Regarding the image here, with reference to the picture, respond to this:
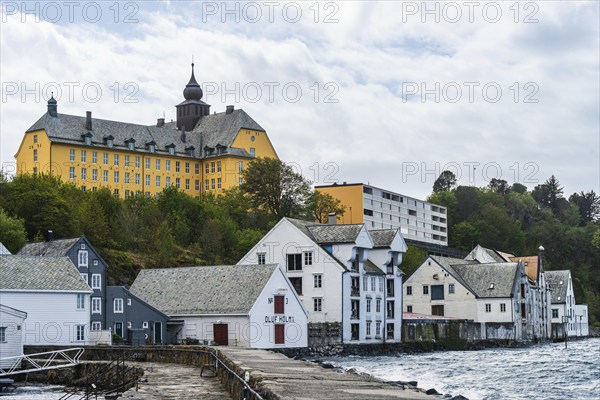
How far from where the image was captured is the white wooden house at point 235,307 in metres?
69.7

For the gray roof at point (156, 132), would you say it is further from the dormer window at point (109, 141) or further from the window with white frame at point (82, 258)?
the window with white frame at point (82, 258)

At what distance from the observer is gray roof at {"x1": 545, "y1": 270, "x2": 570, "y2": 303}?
418 feet

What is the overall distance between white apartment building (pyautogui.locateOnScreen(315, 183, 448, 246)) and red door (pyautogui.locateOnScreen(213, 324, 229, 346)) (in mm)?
62385

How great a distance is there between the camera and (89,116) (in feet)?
412

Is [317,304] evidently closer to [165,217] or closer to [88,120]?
[165,217]

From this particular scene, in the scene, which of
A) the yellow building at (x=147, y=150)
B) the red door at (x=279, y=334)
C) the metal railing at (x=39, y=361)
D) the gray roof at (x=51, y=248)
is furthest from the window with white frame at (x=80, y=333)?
→ the yellow building at (x=147, y=150)

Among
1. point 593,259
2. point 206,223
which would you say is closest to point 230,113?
point 206,223

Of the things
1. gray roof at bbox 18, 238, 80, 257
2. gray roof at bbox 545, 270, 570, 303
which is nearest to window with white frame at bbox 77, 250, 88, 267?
gray roof at bbox 18, 238, 80, 257

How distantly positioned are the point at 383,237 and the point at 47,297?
32.0 meters

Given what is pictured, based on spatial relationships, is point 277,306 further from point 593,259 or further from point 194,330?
point 593,259

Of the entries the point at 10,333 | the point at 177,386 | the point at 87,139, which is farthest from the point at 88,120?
the point at 177,386

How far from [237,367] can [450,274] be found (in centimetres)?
6785

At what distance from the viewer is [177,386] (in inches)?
1496

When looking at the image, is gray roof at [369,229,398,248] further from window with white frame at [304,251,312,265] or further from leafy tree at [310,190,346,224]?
leafy tree at [310,190,346,224]
